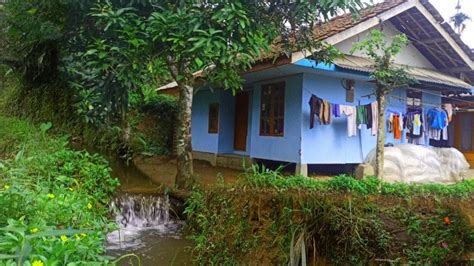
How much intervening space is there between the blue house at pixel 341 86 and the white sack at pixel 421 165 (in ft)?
2.93

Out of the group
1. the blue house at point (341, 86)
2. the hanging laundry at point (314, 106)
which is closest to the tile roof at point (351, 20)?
the blue house at point (341, 86)

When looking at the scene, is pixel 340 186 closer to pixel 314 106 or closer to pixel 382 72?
pixel 382 72

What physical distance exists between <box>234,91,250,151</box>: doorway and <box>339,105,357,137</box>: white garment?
343 cm

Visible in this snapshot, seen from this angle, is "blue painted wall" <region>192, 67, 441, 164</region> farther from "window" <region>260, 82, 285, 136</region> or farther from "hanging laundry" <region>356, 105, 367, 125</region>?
"hanging laundry" <region>356, 105, 367, 125</region>

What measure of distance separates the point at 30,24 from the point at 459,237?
6889 mm

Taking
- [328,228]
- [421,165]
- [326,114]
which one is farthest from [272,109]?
[328,228]

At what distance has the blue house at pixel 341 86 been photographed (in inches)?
354

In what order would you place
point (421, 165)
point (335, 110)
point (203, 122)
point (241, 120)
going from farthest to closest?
1. point (203, 122)
2. point (241, 120)
3. point (421, 165)
4. point (335, 110)

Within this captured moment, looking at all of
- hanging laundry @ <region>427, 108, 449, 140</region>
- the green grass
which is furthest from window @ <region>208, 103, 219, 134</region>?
the green grass

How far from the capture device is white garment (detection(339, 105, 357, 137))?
30.7 ft

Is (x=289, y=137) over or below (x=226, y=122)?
below

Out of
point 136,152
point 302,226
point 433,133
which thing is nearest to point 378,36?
point 302,226

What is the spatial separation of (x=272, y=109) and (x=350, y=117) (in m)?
1.99

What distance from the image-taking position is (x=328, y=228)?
398 cm
